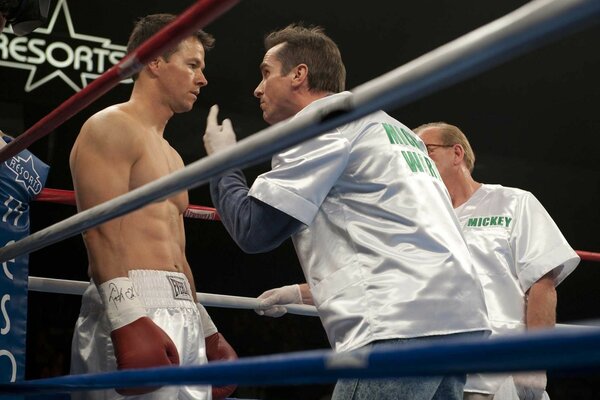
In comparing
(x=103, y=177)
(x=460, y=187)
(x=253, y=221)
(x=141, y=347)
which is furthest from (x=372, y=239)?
(x=460, y=187)

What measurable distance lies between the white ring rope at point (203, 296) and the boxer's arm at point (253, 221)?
18.2 inches

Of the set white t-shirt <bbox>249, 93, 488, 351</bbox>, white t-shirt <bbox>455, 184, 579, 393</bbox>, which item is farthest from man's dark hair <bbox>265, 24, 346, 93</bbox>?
white t-shirt <bbox>455, 184, 579, 393</bbox>

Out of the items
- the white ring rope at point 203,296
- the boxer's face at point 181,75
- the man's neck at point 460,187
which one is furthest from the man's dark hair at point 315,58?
the man's neck at point 460,187

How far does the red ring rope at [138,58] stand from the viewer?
0.80 meters

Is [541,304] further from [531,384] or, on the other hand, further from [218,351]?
[218,351]

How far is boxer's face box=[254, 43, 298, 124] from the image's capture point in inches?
56.6

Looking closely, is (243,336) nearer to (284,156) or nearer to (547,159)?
(547,159)

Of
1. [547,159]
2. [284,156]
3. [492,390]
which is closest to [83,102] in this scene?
[284,156]

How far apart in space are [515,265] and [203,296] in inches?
28.4

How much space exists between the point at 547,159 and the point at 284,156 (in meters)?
5.43

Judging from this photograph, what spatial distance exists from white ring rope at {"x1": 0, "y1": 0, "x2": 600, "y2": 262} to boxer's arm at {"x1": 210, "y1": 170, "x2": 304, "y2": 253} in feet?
1.00

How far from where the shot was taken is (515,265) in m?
1.94

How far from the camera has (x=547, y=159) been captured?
6.33 m

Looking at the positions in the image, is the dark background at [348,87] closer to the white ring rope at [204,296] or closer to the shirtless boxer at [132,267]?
the white ring rope at [204,296]
